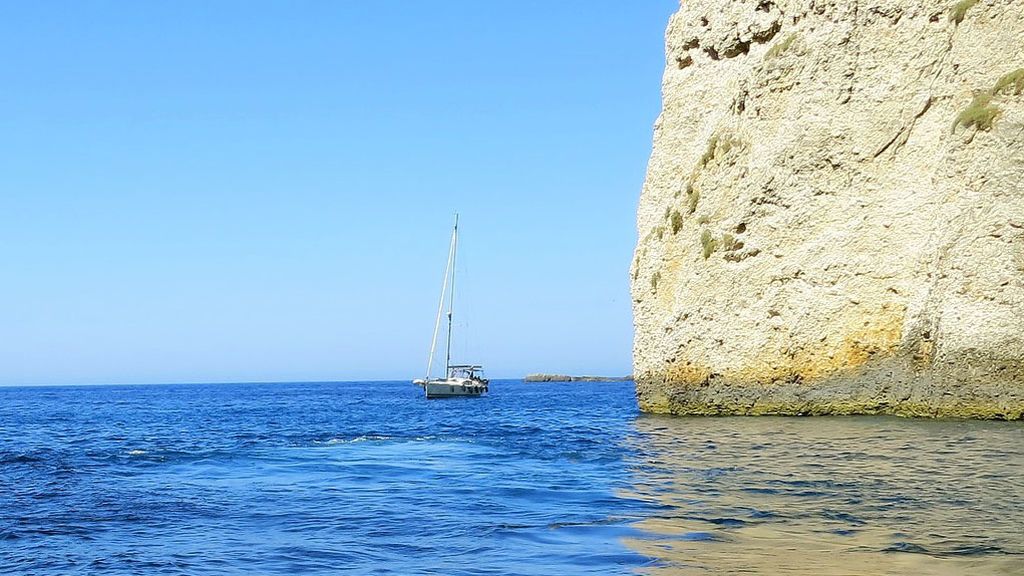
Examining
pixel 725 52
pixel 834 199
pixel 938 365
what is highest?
pixel 725 52

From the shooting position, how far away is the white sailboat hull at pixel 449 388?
2800 inches

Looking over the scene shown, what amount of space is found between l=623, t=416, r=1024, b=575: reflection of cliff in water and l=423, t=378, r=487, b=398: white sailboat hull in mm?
48809

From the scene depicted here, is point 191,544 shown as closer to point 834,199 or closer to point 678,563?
point 678,563

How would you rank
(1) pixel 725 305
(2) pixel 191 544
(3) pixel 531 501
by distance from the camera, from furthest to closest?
(1) pixel 725 305, (3) pixel 531 501, (2) pixel 191 544

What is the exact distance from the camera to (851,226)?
28.5 meters

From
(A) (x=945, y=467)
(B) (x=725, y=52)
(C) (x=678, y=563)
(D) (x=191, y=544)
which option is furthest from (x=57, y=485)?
(B) (x=725, y=52)

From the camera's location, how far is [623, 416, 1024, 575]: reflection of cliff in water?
9133 millimetres

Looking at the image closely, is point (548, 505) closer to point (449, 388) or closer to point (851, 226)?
point (851, 226)

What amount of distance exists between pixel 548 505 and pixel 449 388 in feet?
192

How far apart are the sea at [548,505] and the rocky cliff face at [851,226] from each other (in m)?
2.39

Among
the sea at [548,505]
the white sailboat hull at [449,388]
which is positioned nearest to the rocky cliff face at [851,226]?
the sea at [548,505]

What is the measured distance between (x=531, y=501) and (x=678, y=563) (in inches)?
197

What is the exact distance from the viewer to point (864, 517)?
11.5 metres

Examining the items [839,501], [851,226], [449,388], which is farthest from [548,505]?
[449,388]
